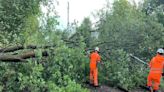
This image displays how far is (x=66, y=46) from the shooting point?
36.7ft

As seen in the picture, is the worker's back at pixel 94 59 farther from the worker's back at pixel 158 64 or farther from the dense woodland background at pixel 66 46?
the worker's back at pixel 158 64

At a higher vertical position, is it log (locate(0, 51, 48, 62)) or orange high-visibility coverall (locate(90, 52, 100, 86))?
log (locate(0, 51, 48, 62))

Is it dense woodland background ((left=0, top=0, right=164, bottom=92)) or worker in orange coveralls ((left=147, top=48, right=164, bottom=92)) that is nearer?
dense woodland background ((left=0, top=0, right=164, bottom=92))

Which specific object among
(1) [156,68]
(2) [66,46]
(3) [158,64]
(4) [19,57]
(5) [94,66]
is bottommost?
(5) [94,66]

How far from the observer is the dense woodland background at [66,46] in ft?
31.8

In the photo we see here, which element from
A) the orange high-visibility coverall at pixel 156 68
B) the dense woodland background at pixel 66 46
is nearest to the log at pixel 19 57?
the dense woodland background at pixel 66 46

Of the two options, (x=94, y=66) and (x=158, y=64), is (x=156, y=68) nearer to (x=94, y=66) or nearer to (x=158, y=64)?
(x=158, y=64)

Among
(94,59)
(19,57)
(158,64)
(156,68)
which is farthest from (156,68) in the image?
(19,57)

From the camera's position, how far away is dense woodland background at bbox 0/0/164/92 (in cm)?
968

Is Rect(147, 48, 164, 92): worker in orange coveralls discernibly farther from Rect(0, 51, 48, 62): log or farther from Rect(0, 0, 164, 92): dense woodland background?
Rect(0, 51, 48, 62): log

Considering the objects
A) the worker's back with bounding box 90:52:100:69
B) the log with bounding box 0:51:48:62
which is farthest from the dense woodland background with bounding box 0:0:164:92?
the worker's back with bounding box 90:52:100:69

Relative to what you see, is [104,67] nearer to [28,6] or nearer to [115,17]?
[115,17]

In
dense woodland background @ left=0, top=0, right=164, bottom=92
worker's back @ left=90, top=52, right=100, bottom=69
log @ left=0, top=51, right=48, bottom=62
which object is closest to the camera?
log @ left=0, top=51, right=48, bottom=62

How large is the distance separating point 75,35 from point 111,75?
185cm
